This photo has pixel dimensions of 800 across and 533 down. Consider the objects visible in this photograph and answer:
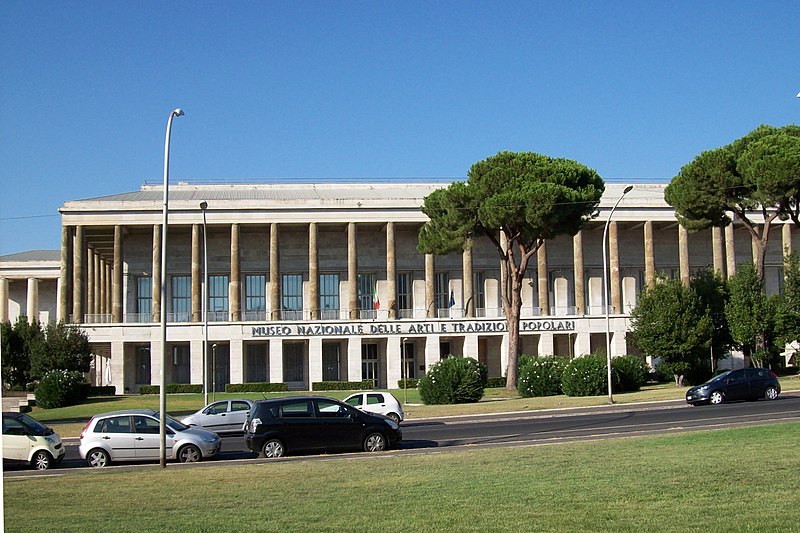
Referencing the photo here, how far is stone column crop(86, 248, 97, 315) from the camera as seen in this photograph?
75.4 meters

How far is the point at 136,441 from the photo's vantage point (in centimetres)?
2398

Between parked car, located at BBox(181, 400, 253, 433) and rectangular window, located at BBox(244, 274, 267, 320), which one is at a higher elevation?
rectangular window, located at BBox(244, 274, 267, 320)

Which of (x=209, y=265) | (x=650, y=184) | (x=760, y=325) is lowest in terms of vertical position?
(x=760, y=325)

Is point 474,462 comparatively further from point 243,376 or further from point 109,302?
point 109,302

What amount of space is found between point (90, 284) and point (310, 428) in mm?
60013

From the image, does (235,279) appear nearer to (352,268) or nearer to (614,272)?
Result: (352,268)

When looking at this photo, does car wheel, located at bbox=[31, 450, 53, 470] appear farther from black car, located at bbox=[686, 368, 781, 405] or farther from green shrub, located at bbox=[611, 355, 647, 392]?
green shrub, located at bbox=[611, 355, 647, 392]

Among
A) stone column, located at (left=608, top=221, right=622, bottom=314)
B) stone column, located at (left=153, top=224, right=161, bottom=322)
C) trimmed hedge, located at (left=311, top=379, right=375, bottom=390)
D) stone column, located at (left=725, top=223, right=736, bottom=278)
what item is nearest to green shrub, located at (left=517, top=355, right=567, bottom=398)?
trimmed hedge, located at (left=311, top=379, right=375, bottom=390)

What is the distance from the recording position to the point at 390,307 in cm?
7262

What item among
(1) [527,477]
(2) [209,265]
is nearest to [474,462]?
(1) [527,477]

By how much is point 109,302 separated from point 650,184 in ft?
162

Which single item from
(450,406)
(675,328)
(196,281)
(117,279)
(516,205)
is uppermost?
(516,205)

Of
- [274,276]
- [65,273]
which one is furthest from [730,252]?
[65,273]

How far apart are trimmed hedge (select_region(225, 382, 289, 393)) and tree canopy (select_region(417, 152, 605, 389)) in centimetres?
1868
